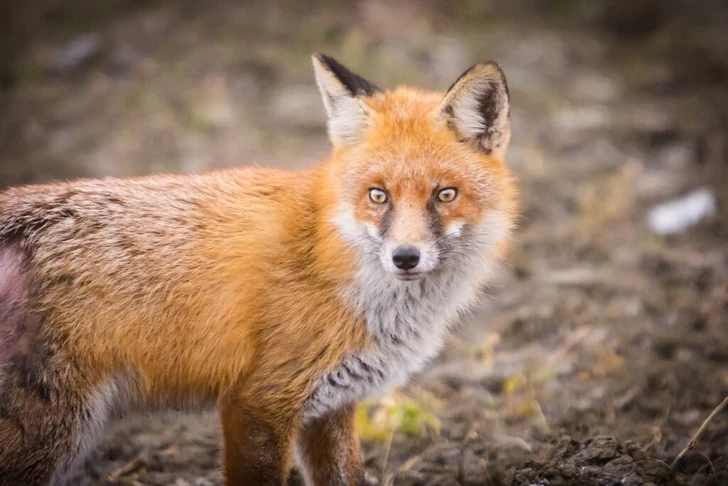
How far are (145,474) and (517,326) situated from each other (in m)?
2.82

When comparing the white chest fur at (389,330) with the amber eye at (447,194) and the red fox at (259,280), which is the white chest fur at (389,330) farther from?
the amber eye at (447,194)

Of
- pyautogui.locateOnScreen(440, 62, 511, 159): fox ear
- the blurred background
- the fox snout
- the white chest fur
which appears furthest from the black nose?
the blurred background

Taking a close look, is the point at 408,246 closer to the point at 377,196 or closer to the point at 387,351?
the point at 377,196

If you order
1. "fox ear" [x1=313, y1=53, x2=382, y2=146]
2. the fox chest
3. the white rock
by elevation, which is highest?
"fox ear" [x1=313, y1=53, x2=382, y2=146]

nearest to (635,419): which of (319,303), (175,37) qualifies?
(319,303)

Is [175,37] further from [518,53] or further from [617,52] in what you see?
[617,52]

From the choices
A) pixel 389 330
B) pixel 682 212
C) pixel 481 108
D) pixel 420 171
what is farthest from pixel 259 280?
pixel 682 212

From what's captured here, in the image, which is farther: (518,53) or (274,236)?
(518,53)

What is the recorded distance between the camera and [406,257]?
3.12 meters

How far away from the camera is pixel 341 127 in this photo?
142 inches

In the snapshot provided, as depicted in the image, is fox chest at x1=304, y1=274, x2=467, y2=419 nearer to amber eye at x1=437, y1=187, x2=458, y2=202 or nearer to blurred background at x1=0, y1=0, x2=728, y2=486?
amber eye at x1=437, y1=187, x2=458, y2=202

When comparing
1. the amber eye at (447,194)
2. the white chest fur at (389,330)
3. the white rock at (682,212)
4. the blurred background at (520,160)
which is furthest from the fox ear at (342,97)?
the white rock at (682,212)

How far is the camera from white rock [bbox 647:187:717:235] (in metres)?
6.75

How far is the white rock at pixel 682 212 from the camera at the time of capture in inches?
266
